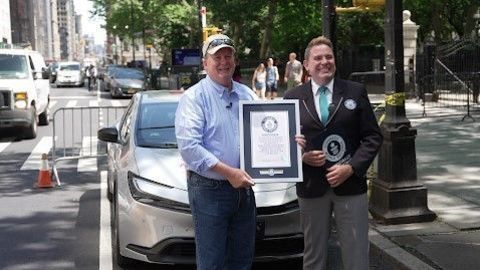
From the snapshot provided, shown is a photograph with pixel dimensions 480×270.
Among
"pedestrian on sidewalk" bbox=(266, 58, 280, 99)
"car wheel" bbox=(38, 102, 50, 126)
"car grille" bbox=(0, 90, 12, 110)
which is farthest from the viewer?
"pedestrian on sidewalk" bbox=(266, 58, 280, 99)

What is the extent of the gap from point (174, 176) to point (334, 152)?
6.14ft

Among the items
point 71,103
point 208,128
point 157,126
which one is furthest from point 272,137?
point 71,103

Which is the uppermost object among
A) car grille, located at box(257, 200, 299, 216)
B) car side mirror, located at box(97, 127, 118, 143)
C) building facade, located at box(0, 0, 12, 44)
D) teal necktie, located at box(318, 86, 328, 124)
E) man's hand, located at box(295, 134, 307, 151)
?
building facade, located at box(0, 0, 12, 44)

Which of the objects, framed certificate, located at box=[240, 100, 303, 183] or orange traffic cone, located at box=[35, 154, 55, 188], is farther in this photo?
orange traffic cone, located at box=[35, 154, 55, 188]

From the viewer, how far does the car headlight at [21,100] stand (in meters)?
15.3

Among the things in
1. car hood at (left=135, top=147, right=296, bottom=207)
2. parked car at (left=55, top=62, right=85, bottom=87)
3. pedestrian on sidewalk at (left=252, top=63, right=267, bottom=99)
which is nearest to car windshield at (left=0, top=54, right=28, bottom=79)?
pedestrian on sidewalk at (left=252, top=63, right=267, bottom=99)

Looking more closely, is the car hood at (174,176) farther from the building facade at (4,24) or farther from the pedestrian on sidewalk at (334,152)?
the building facade at (4,24)

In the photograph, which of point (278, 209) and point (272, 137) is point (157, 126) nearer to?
point (278, 209)

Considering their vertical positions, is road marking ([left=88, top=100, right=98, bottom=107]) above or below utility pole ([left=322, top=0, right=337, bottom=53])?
below

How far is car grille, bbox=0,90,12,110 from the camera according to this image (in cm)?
1506

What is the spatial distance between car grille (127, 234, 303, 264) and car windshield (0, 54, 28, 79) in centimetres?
1194

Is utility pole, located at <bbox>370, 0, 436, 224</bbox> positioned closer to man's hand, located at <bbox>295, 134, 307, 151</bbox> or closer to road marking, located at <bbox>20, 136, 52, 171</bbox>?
man's hand, located at <bbox>295, 134, 307, 151</bbox>

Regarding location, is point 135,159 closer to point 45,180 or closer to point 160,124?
point 160,124

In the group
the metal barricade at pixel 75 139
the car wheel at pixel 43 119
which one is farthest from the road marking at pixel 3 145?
the car wheel at pixel 43 119
